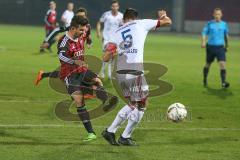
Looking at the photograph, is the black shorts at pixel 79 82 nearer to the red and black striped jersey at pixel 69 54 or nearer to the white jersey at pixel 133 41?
the red and black striped jersey at pixel 69 54

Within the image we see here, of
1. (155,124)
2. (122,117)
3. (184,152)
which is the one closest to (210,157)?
(184,152)

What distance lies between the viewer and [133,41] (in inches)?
406

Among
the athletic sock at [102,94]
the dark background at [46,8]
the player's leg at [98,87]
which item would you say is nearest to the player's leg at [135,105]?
the player's leg at [98,87]

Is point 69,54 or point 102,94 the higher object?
point 69,54

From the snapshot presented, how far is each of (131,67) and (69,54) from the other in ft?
3.67

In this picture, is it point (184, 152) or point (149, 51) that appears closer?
point (184, 152)

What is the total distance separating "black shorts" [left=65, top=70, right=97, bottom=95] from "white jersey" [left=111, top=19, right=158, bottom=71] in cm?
97

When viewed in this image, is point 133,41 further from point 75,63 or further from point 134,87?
point 75,63

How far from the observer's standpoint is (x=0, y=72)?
20.5 meters

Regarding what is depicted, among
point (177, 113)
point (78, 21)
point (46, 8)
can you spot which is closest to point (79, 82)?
point (78, 21)

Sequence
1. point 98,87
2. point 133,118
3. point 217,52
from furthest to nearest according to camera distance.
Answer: point 217,52 → point 98,87 → point 133,118

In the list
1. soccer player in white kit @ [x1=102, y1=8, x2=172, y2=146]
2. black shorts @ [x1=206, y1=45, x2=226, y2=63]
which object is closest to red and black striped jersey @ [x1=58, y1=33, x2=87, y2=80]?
soccer player in white kit @ [x1=102, y1=8, x2=172, y2=146]

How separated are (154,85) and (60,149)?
7.40 m

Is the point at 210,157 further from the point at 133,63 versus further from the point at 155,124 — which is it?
the point at 155,124
